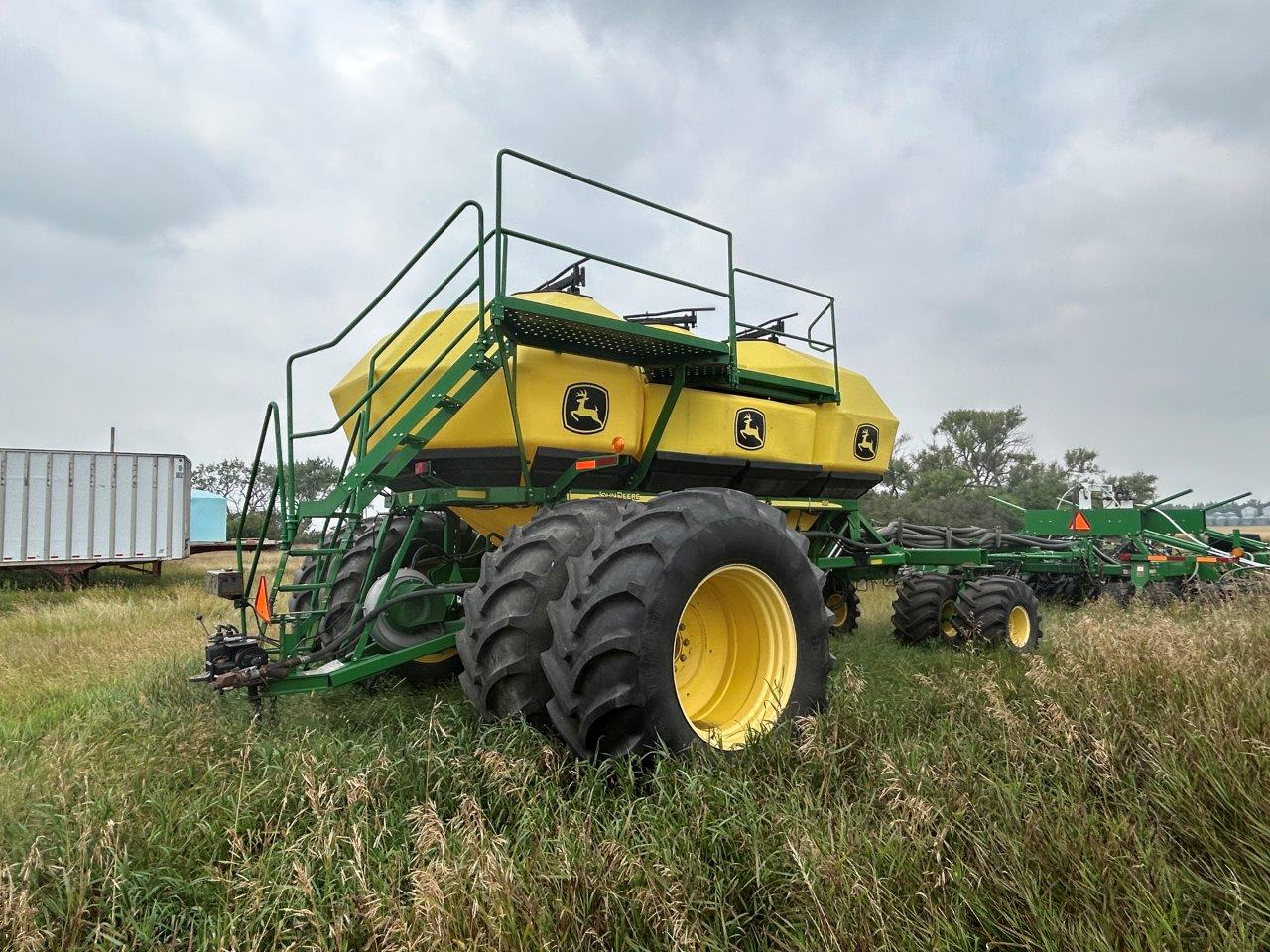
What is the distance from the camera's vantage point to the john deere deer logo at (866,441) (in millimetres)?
7180

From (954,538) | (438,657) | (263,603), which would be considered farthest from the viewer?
(954,538)

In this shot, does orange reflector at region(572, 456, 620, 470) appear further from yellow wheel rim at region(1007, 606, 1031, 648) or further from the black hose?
yellow wheel rim at region(1007, 606, 1031, 648)

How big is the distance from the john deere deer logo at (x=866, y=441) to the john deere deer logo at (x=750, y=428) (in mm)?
1409

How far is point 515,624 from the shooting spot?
3674 millimetres

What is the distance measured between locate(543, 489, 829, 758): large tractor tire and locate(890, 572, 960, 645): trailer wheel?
13.7 feet

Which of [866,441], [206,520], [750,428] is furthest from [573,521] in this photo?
[206,520]

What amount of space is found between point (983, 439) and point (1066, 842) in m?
46.3

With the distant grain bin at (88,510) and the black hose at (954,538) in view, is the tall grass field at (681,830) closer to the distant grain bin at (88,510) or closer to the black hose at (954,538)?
the black hose at (954,538)

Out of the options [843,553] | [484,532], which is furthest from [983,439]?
[484,532]

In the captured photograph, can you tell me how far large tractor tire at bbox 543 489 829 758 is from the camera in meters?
3.37

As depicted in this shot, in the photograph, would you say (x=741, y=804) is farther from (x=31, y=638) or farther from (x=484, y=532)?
(x=31, y=638)

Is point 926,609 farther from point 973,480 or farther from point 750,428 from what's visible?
point 973,480

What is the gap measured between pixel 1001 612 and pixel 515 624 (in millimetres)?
5662

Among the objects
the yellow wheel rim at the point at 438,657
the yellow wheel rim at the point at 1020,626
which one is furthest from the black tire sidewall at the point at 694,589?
the yellow wheel rim at the point at 1020,626
